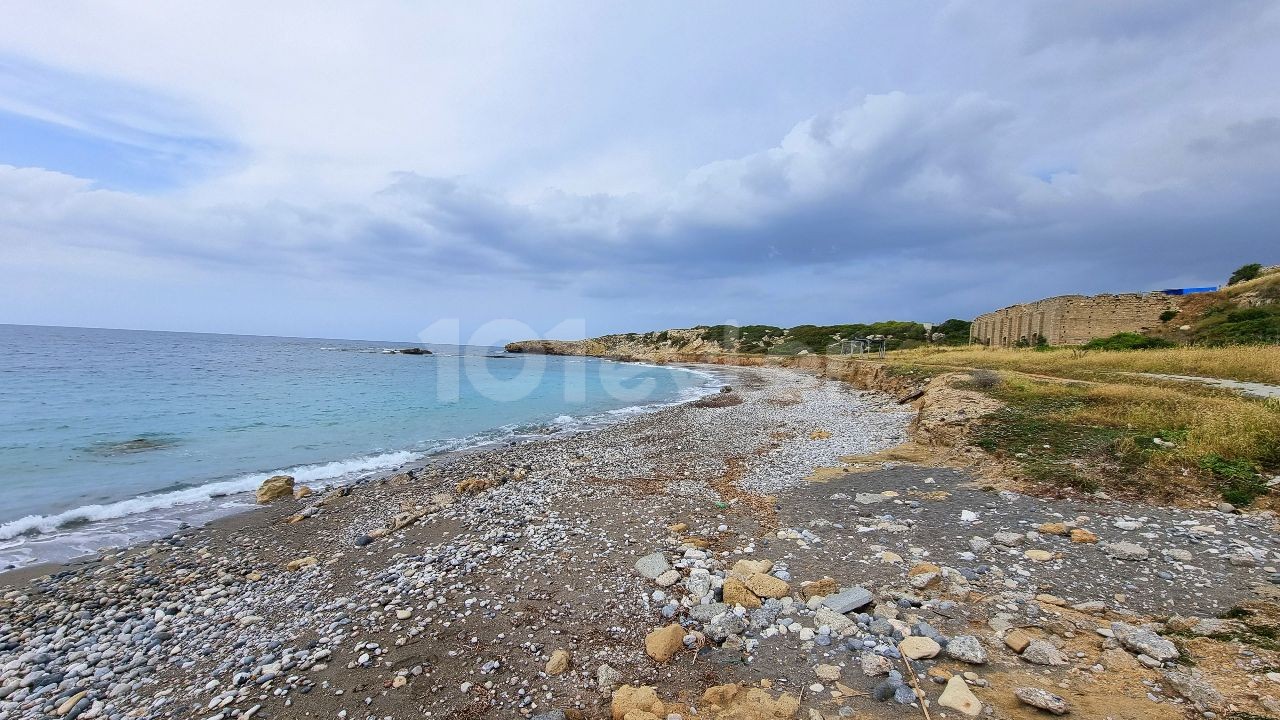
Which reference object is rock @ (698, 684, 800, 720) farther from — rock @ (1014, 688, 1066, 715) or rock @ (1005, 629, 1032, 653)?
rock @ (1005, 629, 1032, 653)

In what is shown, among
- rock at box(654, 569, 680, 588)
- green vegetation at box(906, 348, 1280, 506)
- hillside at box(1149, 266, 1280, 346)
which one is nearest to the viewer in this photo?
rock at box(654, 569, 680, 588)

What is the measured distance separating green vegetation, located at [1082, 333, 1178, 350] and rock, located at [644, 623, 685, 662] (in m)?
44.4

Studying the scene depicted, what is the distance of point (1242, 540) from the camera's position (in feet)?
20.2

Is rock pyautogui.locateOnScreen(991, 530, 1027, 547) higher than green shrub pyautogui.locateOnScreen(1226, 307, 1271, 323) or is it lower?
lower

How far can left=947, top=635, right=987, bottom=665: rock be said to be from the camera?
4203 mm

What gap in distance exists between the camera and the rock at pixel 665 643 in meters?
4.95

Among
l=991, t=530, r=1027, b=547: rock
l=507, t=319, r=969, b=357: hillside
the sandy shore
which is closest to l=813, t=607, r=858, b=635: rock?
the sandy shore

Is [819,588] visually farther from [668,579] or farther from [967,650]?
[668,579]

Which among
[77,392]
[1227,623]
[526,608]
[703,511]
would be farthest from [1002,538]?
[77,392]

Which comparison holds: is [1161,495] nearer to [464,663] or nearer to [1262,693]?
[1262,693]

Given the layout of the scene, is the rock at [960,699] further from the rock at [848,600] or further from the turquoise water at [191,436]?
the turquoise water at [191,436]

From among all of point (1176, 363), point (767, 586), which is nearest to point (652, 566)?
point (767, 586)

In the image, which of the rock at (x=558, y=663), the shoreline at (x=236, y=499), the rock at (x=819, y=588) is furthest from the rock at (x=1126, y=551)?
the shoreline at (x=236, y=499)

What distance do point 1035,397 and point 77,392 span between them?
49.0 m
